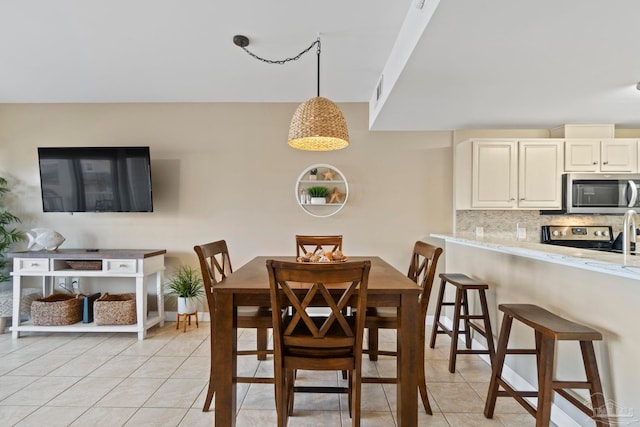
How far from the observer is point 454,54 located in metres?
2.02

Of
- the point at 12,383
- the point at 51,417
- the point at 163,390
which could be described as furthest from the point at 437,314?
the point at 12,383

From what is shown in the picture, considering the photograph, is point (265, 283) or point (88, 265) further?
point (88, 265)

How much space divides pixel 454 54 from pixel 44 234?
13.5 ft

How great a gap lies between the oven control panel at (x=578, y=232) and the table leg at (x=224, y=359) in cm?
361

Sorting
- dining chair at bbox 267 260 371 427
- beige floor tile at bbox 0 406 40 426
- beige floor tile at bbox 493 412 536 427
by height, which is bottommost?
beige floor tile at bbox 493 412 536 427

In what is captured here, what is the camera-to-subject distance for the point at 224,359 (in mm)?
1739

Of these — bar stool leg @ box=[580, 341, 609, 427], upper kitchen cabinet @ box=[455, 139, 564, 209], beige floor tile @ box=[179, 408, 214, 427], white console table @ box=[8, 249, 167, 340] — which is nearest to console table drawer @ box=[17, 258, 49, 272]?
white console table @ box=[8, 249, 167, 340]

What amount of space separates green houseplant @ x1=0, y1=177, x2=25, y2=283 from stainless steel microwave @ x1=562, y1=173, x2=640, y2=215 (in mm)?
6156

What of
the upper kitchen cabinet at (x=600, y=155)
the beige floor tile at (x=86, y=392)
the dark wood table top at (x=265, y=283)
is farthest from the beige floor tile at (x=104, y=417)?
the upper kitchen cabinet at (x=600, y=155)

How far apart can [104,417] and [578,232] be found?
466 cm

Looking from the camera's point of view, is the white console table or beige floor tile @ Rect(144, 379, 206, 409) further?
the white console table

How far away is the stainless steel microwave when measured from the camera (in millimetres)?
3393

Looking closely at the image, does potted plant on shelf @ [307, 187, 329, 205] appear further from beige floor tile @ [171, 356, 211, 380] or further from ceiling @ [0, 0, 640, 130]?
beige floor tile @ [171, 356, 211, 380]

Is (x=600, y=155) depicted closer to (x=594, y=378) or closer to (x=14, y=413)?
(x=594, y=378)
